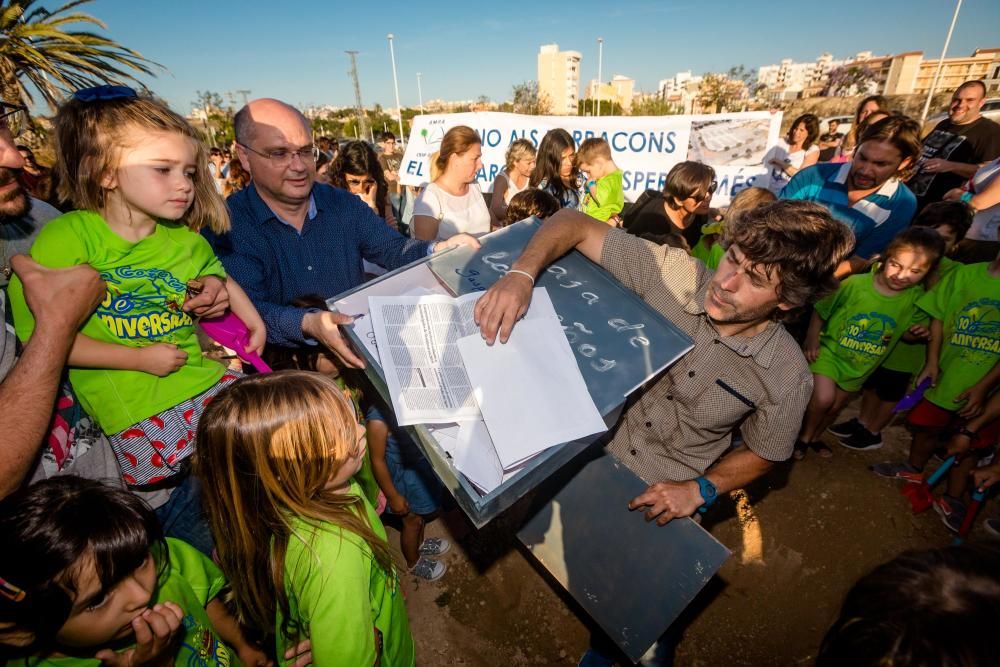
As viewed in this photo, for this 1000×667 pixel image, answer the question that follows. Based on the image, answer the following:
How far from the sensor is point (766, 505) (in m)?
3.14

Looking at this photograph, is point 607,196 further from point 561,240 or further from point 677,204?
point 561,240

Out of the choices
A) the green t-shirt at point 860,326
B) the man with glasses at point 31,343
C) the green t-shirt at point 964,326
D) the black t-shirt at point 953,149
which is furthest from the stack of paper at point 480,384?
the black t-shirt at point 953,149

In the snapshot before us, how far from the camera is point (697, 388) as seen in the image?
1757mm

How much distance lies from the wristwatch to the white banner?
19.0 feet

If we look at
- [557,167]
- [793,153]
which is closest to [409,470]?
[557,167]

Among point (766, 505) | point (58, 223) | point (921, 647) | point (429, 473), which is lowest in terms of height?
point (766, 505)

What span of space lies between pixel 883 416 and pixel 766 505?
1.49 metres

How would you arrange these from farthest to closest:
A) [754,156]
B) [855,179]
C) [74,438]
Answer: [754,156]
[855,179]
[74,438]

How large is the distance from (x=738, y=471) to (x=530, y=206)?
8.33ft

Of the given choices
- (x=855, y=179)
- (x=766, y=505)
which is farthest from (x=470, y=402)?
(x=855, y=179)

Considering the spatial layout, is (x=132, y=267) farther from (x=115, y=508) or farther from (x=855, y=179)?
(x=855, y=179)

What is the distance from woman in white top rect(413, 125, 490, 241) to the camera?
12.4 feet

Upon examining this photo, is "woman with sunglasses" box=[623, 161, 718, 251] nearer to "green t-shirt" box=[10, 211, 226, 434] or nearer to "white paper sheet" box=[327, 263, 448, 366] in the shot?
"white paper sheet" box=[327, 263, 448, 366]

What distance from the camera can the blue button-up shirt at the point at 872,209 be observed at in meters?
3.38
